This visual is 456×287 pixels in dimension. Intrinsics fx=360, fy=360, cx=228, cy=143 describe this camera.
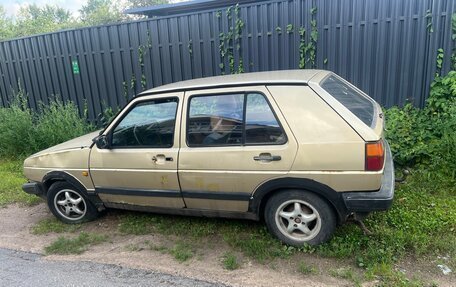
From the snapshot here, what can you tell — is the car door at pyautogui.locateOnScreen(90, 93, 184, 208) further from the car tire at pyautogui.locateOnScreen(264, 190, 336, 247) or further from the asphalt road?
the car tire at pyautogui.locateOnScreen(264, 190, 336, 247)

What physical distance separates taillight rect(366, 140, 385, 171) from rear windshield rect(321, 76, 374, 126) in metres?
0.30

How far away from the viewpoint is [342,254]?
128 inches

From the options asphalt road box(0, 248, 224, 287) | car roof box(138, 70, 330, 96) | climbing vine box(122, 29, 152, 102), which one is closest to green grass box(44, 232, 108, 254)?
asphalt road box(0, 248, 224, 287)

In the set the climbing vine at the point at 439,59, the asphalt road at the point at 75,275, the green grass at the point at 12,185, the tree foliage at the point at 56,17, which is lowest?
the green grass at the point at 12,185

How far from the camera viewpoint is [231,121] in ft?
11.4

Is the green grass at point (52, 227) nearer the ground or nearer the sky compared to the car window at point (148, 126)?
nearer the ground

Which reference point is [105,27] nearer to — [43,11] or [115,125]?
[115,125]

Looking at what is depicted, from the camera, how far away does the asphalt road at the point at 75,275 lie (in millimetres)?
3176

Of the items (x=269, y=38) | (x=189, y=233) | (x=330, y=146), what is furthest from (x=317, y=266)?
(x=269, y=38)

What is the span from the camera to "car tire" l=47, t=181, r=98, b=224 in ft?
14.3

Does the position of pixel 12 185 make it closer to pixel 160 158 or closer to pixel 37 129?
pixel 37 129

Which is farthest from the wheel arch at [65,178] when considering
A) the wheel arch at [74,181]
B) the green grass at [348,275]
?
the green grass at [348,275]

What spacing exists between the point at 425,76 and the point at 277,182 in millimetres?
3747

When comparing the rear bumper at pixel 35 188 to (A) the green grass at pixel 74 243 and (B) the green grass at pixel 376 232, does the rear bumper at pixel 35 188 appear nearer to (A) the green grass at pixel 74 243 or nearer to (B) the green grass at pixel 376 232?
(A) the green grass at pixel 74 243
